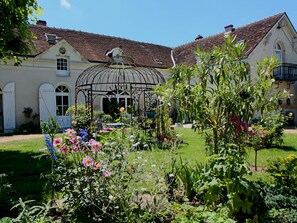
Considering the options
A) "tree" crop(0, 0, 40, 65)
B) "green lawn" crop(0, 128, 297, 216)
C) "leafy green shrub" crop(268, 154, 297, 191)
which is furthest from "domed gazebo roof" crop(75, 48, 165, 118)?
"leafy green shrub" crop(268, 154, 297, 191)

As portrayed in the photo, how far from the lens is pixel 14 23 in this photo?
25.9 feet

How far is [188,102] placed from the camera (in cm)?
416

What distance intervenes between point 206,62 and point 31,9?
6968mm

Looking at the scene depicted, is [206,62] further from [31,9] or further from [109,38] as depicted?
[109,38]

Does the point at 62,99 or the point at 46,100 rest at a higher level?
the point at 62,99

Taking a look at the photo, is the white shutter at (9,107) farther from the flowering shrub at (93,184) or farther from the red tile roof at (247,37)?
the flowering shrub at (93,184)

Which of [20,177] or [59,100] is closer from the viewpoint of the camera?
[20,177]

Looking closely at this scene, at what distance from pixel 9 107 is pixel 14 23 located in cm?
941

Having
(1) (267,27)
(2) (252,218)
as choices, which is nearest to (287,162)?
(2) (252,218)

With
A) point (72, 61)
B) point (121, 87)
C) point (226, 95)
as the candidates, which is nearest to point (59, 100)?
point (72, 61)

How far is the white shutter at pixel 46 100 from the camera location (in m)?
16.8

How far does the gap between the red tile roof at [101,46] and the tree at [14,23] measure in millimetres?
9326

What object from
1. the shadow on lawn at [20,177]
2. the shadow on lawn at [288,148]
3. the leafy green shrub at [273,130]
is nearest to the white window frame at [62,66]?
the shadow on lawn at [20,177]

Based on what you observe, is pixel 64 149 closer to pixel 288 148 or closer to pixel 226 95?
pixel 226 95
